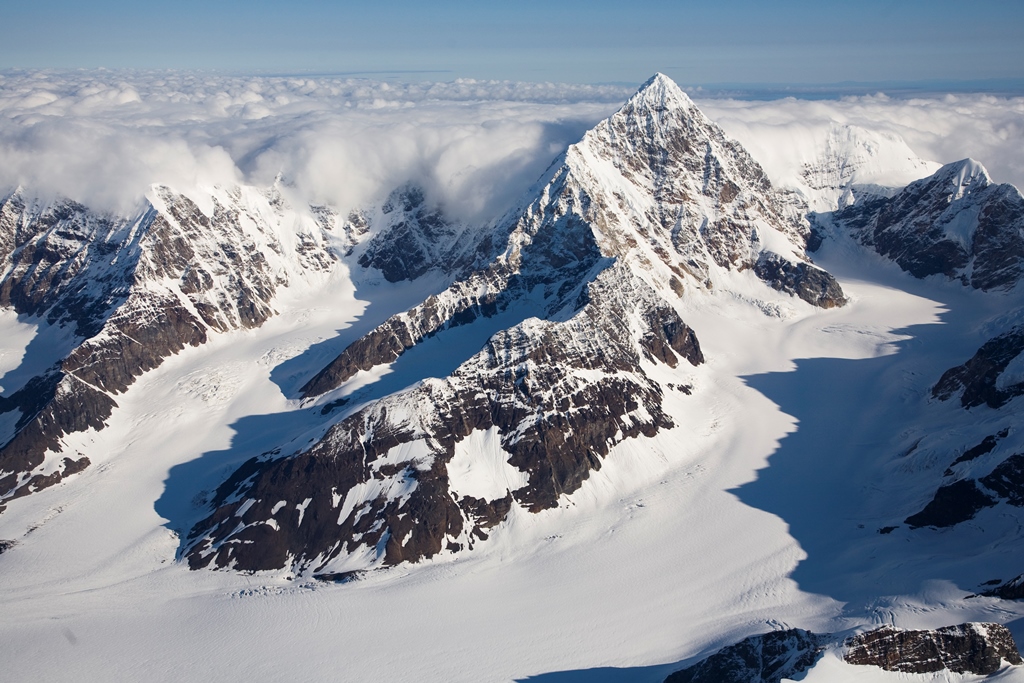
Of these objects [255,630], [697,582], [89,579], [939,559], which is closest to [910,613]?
[939,559]

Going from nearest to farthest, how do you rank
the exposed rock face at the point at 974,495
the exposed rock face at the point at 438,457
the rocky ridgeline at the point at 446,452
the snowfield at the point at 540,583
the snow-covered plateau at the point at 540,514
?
the snow-covered plateau at the point at 540,514 → the snowfield at the point at 540,583 → the exposed rock face at the point at 974,495 → the rocky ridgeline at the point at 446,452 → the exposed rock face at the point at 438,457

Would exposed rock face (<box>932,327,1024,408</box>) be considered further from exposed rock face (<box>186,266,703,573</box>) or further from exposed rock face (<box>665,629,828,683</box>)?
exposed rock face (<box>665,629,828,683</box>)

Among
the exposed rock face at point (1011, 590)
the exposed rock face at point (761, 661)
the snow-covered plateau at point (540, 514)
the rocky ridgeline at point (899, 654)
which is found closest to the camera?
the rocky ridgeline at point (899, 654)

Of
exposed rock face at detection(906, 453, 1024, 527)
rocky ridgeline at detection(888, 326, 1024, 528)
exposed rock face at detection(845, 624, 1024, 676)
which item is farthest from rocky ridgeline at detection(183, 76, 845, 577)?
exposed rock face at detection(845, 624, 1024, 676)

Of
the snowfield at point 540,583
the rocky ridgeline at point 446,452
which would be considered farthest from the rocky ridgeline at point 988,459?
the rocky ridgeline at point 446,452

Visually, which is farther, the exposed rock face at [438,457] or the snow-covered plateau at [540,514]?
the exposed rock face at [438,457]

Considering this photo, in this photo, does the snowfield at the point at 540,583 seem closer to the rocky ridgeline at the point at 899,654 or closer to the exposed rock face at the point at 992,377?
the rocky ridgeline at the point at 899,654

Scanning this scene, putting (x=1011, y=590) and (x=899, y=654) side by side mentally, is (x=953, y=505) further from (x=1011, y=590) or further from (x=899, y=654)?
(x=899, y=654)

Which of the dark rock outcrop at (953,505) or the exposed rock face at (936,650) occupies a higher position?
the exposed rock face at (936,650)
